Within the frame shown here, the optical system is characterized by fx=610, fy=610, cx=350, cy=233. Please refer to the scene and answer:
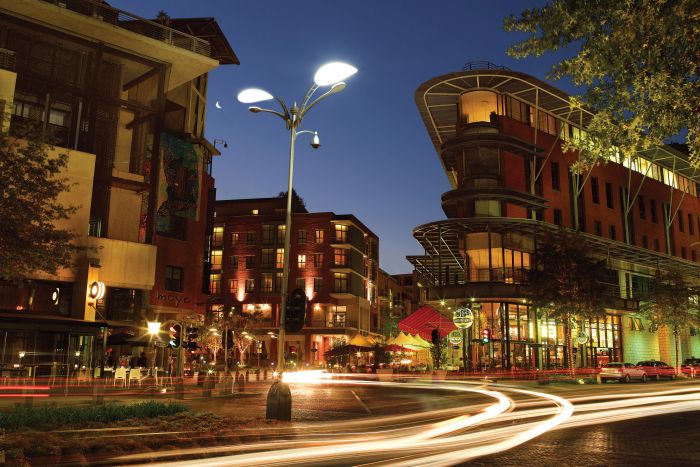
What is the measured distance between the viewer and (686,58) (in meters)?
11.9

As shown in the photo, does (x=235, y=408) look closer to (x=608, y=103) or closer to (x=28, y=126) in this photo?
(x=28, y=126)

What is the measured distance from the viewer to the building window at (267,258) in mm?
75062

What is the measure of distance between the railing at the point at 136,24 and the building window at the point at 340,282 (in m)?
36.9

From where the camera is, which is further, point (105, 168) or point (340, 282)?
point (340, 282)

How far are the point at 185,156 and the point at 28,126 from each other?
25.0m

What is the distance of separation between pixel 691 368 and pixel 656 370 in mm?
6870

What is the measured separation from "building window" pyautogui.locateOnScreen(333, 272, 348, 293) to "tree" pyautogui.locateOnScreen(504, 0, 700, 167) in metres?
60.2

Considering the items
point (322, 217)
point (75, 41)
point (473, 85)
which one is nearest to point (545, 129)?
point (473, 85)

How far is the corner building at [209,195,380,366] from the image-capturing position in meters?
73.6

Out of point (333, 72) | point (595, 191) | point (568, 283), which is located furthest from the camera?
point (595, 191)

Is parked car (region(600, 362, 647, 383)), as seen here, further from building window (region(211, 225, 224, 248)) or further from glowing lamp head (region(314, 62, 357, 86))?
building window (region(211, 225, 224, 248))

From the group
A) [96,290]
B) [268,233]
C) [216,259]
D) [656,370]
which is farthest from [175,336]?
[216,259]

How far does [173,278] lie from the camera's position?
4606 centimetres

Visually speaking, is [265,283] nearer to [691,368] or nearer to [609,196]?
[609,196]
